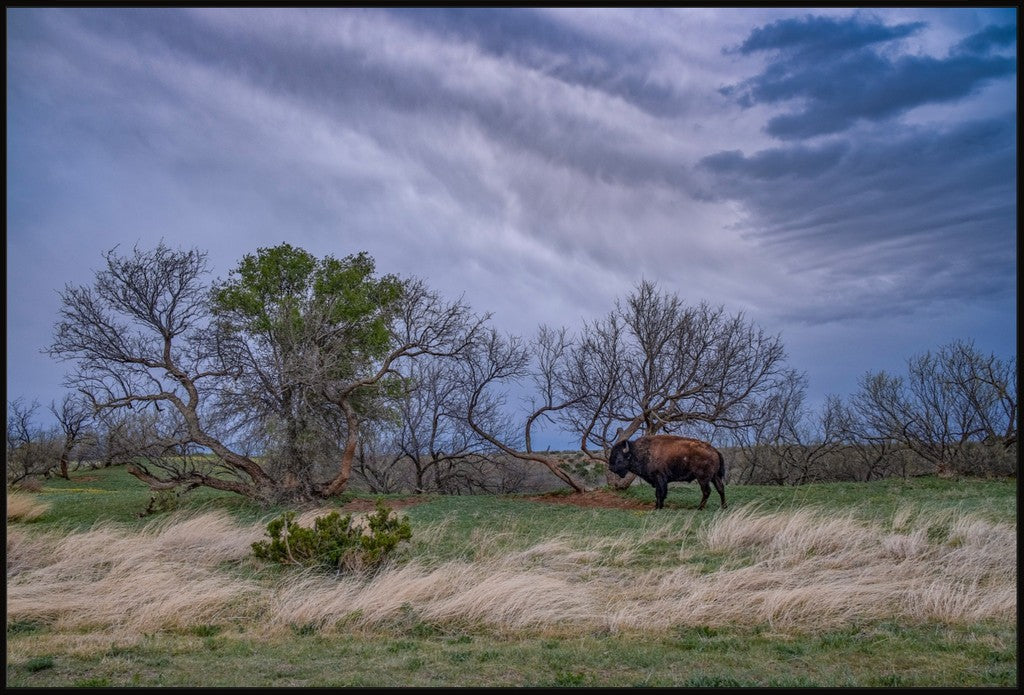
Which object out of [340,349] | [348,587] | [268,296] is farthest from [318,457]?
[348,587]

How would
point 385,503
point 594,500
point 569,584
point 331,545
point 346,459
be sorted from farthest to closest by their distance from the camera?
point 594,500 → point 346,459 → point 385,503 → point 331,545 → point 569,584

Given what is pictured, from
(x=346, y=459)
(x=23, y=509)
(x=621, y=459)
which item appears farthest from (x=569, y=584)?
(x=23, y=509)

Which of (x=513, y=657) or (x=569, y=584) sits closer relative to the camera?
(x=513, y=657)

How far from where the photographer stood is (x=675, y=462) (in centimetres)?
2042

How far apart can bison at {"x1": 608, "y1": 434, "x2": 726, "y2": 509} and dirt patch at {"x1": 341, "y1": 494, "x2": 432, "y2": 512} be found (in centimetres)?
643

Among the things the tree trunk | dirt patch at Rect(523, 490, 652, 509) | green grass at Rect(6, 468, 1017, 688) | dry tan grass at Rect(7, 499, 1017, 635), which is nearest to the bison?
dirt patch at Rect(523, 490, 652, 509)

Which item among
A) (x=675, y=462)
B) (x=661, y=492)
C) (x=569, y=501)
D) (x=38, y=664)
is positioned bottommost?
(x=38, y=664)

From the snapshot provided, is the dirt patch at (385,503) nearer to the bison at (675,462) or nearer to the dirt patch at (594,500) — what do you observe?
the dirt patch at (594,500)

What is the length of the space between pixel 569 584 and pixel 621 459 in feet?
38.5

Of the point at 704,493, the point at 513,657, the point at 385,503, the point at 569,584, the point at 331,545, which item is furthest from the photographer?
the point at 385,503

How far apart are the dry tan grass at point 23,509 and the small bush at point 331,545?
9.88 m

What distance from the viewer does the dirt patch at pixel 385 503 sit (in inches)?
814

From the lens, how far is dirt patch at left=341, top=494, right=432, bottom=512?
20.7 metres

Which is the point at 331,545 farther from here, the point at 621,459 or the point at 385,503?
the point at 621,459
